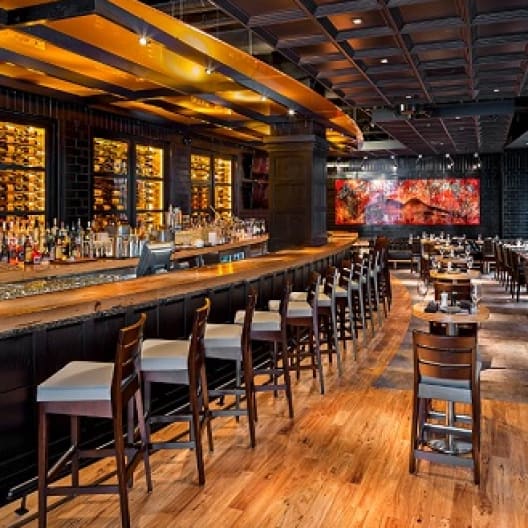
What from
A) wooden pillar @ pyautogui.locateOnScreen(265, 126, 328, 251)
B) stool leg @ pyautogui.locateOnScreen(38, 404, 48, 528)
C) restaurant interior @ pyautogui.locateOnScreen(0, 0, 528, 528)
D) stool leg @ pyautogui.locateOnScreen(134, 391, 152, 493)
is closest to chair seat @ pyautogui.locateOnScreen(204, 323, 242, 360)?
restaurant interior @ pyautogui.locateOnScreen(0, 0, 528, 528)

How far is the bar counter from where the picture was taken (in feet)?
11.0

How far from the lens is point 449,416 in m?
4.28

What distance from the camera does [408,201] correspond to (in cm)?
1955

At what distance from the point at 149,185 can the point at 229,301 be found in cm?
492

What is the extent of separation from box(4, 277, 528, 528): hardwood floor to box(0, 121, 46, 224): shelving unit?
4.03m

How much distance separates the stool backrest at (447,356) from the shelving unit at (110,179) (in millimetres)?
6073

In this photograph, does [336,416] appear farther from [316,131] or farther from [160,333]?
[316,131]

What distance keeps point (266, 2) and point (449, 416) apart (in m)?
3.29

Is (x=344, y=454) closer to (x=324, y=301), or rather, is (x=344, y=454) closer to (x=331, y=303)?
(x=331, y=303)

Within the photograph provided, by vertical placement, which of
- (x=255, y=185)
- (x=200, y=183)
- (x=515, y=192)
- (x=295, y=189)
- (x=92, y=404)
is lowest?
(x=92, y=404)

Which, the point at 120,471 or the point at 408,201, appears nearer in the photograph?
the point at 120,471

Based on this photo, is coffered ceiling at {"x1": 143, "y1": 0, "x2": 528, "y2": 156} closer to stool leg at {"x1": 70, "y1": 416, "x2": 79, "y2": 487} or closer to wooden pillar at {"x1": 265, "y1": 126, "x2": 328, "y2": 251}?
wooden pillar at {"x1": 265, "y1": 126, "x2": 328, "y2": 251}

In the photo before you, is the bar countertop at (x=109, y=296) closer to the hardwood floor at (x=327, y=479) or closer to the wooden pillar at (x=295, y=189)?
the hardwood floor at (x=327, y=479)

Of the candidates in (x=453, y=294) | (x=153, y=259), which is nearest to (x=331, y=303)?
(x=453, y=294)
